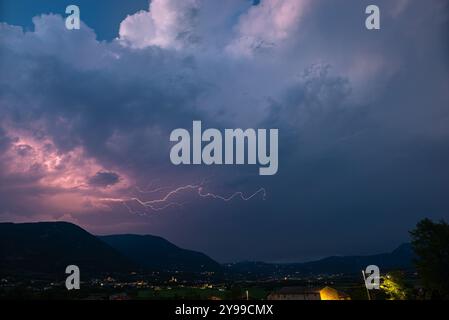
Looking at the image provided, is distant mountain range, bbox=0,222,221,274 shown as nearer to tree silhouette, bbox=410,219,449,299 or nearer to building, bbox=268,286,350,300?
building, bbox=268,286,350,300

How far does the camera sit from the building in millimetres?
57344

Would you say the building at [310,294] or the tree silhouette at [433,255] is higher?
the tree silhouette at [433,255]

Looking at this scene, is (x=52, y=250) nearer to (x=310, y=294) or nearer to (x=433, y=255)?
(x=310, y=294)

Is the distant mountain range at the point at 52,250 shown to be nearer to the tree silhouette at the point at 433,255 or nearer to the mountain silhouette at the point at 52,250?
the mountain silhouette at the point at 52,250

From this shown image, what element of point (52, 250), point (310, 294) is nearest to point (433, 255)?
point (310, 294)

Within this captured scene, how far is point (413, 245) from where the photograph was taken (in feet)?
117

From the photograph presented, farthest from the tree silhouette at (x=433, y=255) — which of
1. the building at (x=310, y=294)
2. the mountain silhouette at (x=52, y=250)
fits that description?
the mountain silhouette at (x=52, y=250)

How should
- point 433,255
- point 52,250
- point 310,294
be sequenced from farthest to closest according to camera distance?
1. point 52,250
2. point 310,294
3. point 433,255

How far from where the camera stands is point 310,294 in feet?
199

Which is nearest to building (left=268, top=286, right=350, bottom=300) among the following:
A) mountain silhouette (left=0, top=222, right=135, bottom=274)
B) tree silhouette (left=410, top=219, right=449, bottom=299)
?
tree silhouette (left=410, top=219, right=449, bottom=299)

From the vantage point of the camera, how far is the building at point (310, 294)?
5734 cm
